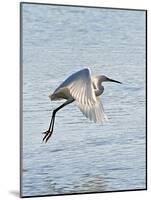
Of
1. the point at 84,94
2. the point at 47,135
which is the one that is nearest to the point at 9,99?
the point at 47,135

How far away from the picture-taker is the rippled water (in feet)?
8.16

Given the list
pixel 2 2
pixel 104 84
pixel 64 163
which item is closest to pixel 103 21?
pixel 104 84

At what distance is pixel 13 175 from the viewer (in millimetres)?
2467

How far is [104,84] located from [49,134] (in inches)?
12.7

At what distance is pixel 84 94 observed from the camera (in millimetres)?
2557

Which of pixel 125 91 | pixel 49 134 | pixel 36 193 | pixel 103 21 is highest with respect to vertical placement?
pixel 103 21

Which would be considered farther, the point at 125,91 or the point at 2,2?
the point at 125,91

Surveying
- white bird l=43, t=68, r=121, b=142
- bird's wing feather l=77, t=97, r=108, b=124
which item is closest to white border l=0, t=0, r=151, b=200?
white bird l=43, t=68, r=121, b=142

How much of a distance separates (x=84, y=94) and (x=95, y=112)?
9 cm

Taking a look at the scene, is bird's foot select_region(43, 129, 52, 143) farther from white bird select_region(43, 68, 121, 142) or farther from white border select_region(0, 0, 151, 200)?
white border select_region(0, 0, 151, 200)

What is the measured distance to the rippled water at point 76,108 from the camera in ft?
8.16

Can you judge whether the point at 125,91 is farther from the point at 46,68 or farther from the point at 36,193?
the point at 36,193

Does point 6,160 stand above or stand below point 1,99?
below

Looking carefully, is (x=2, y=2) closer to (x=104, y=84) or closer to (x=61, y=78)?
(x=61, y=78)
